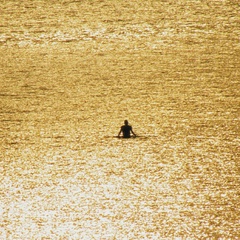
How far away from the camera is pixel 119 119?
1531 centimetres

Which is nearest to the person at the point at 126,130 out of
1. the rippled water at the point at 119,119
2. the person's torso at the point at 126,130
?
the person's torso at the point at 126,130

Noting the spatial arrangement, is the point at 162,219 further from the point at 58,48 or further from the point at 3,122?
the point at 58,48

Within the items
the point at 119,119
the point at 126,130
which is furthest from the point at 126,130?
the point at 119,119

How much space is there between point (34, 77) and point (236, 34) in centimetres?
756

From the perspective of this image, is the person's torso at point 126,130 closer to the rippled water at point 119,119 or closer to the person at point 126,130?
the person at point 126,130

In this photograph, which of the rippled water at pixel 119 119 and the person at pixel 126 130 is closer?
the rippled water at pixel 119 119

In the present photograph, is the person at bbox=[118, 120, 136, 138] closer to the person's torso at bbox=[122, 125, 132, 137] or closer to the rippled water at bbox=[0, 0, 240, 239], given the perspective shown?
the person's torso at bbox=[122, 125, 132, 137]

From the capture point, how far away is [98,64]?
19.8m

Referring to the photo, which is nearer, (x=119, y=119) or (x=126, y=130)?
(x=126, y=130)

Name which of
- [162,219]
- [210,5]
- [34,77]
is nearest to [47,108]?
[34,77]

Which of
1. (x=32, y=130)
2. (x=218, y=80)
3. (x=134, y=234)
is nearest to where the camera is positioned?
(x=134, y=234)

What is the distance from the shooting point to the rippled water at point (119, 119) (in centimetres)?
1019

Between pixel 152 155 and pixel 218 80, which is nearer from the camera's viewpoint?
pixel 152 155

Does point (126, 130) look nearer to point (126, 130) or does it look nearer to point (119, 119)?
point (126, 130)
